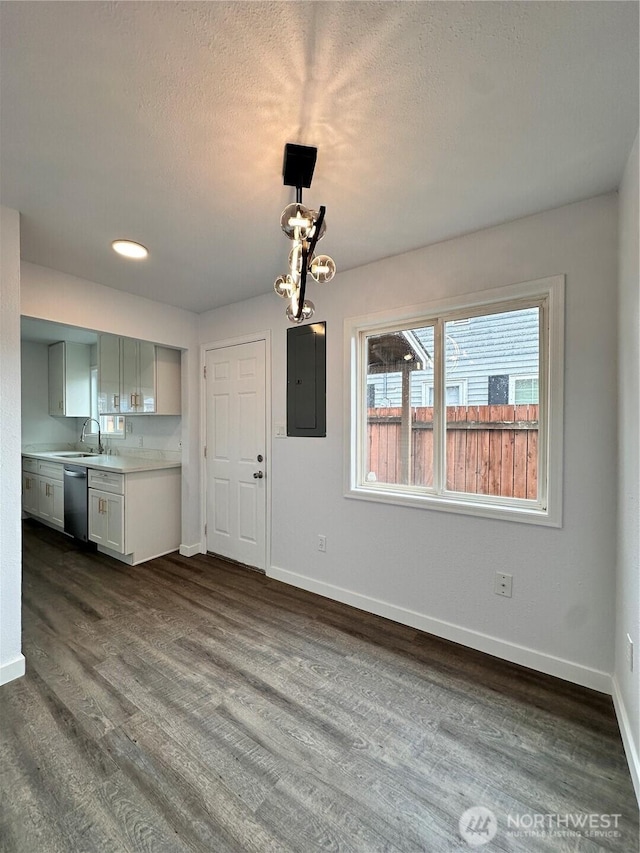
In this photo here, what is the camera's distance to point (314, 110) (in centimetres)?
124

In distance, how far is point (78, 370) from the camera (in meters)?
4.96

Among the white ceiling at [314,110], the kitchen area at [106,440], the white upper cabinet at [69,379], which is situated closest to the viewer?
the white ceiling at [314,110]

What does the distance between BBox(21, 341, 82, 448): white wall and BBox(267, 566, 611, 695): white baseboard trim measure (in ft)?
15.2

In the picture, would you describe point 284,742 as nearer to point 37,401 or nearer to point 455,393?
point 455,393

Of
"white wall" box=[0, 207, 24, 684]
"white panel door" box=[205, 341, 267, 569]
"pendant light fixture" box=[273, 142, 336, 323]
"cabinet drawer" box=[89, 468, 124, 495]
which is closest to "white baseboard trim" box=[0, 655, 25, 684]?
"white wall" box=[0, 207, 24, 684]

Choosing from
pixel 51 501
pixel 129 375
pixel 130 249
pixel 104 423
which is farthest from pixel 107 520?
pixel 130 249

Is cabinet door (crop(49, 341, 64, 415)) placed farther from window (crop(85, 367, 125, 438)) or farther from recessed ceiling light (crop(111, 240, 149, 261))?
recessed ceiling light (crop(111, 240, 149, 261))

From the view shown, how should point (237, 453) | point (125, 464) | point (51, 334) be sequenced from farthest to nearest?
point (51, 334), point (125, 464), point (237, 453)

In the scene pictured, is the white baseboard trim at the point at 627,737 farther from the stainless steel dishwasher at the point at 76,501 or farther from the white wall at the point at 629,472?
the stainless steel dishwasher at the point at 76,501

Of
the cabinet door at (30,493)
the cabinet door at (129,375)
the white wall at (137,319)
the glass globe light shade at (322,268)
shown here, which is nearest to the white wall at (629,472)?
the glass globe light shade at (322,268)

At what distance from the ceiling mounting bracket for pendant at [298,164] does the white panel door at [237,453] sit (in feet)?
5.44

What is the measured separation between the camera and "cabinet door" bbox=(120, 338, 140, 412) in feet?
12.2

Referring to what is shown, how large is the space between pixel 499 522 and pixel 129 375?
12.1ft

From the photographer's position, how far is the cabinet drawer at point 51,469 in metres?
4.05
